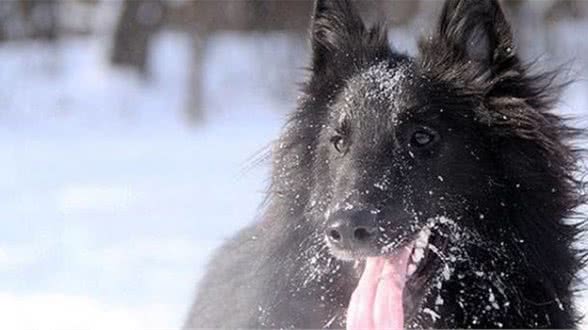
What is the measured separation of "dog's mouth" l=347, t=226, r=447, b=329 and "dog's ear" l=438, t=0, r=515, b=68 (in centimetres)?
83

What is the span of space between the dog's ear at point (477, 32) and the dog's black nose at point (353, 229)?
3.31ft

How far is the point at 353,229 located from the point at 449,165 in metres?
0.65

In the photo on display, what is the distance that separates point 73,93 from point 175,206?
9776 millimetres

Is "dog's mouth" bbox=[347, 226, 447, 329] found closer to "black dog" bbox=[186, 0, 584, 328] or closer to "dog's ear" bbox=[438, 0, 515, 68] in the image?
"black dog" bbox=[186, 0, 584, 328]

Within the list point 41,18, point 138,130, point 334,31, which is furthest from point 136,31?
point 334,31

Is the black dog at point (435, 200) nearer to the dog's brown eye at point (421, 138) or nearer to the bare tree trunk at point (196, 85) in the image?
the dog's brown eye at point (421, 138)

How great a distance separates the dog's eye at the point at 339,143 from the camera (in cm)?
521

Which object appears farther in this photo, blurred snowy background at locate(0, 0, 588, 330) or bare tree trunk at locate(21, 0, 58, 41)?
bare tree trunk at locate(21, 0, 58, 41)

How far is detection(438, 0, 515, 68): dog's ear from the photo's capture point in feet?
17.1

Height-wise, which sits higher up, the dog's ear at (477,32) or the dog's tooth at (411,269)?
the dog's ear at (477,32)

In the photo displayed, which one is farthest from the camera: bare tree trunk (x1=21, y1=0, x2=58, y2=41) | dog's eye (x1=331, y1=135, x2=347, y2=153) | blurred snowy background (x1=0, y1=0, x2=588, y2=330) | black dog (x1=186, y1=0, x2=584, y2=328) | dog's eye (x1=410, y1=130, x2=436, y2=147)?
bare tree trunk (x1=21, y1=0, x2=58, y2=41)

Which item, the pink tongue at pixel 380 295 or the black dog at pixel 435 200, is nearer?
the pink tongue at pixel 380 295

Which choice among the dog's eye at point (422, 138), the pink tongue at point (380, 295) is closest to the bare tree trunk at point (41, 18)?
the dog's eye at point (422, 138)

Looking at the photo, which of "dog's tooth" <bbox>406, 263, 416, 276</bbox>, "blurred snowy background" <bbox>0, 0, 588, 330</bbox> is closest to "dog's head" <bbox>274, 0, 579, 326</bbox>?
"dog's tooth" <bbox>406, 263, 416, 276</bbox>
